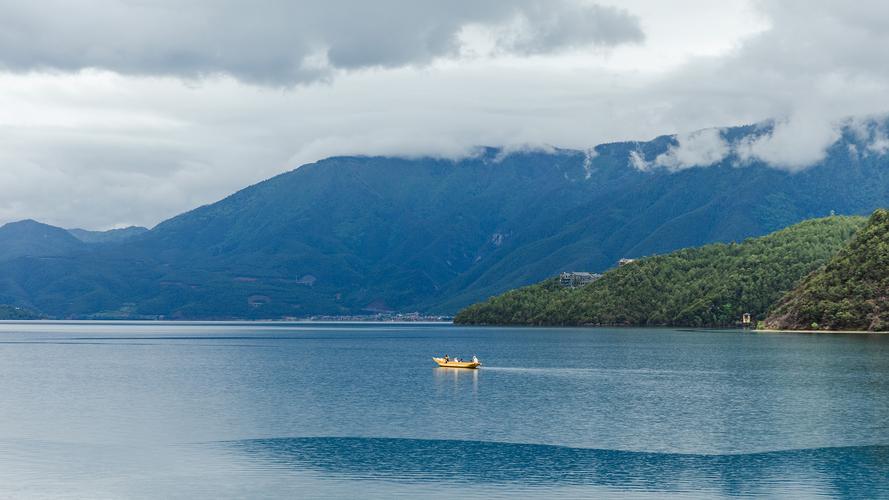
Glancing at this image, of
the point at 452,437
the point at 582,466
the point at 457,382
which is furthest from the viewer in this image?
the point at 457,382

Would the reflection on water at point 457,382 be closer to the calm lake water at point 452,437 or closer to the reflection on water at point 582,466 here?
the calm lake water at point 452,437

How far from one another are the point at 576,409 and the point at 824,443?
3425 centimetres

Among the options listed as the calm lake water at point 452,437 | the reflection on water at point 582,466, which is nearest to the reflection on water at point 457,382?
the calm lake water at point 452,437

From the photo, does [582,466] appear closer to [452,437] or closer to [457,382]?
[452,437]

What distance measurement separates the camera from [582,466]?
286 feet

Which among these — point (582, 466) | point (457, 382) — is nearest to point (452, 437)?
point (582, 466)

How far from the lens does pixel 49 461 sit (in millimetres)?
89438

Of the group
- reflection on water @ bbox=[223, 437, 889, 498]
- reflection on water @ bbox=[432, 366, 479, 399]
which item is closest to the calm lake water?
reflection on water @ bbox=[223, 437, 889, 498]

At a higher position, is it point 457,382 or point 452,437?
point 457,382

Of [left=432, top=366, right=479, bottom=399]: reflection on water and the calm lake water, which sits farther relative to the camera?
[left=432, top=366, right=479, bottom=399]: reflection on water

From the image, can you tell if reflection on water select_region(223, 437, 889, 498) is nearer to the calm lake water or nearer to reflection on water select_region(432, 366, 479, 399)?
the calm lake water

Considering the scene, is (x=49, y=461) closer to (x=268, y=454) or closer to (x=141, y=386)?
(x=268, y=454)

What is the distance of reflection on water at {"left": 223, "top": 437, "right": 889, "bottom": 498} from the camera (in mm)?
79750

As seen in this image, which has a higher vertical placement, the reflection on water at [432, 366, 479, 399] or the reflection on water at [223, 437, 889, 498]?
the reflection on water at [432, 366, 479, 399]
